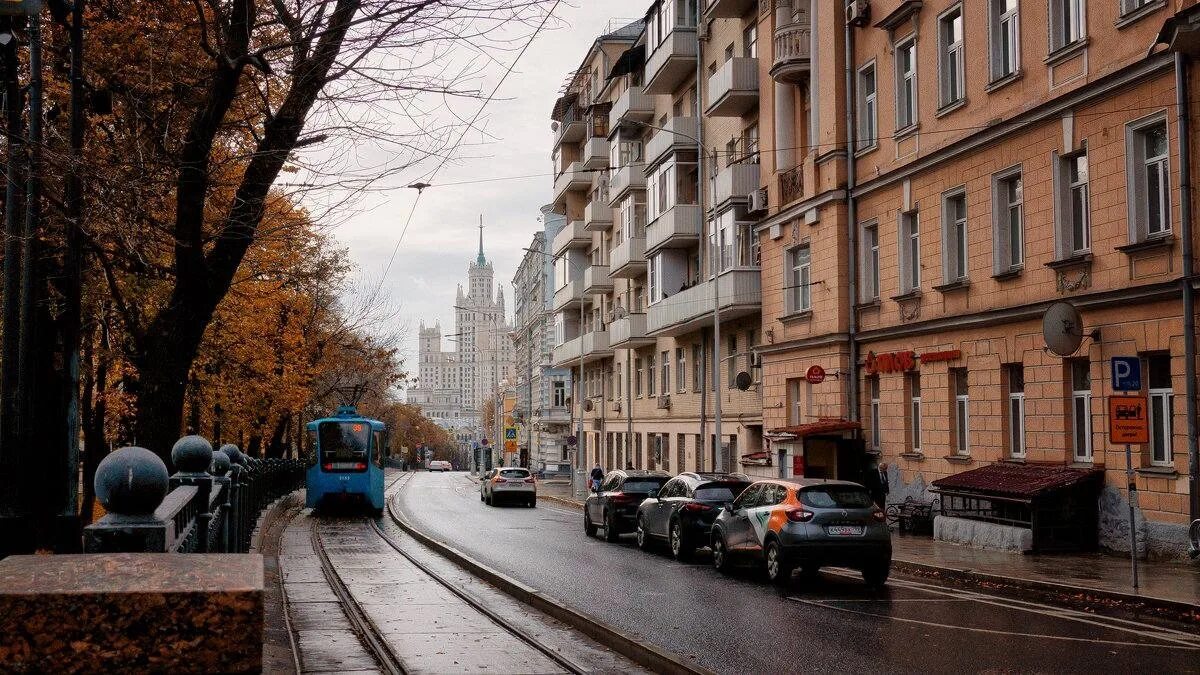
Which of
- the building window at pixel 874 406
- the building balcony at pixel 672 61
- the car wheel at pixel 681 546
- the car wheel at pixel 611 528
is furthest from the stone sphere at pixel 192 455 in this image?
the building balcony at pixel 672 61

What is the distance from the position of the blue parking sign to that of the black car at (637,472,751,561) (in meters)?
7.82

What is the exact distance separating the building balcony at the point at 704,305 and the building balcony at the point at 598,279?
1266cm

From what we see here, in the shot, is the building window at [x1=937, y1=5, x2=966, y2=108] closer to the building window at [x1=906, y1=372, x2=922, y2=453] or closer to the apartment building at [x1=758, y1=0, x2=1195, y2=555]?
the apartment building at [x1=758, y1=0, x2=1195, y2=555]

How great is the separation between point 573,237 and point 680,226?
2309 cm

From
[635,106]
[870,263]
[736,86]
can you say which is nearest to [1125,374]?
[870,263]

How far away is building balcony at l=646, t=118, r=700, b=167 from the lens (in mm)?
42156

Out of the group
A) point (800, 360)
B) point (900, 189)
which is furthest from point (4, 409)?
point (800, 360)

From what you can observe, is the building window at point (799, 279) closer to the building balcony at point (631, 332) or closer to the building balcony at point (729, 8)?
the building balcony at point (729, 8)

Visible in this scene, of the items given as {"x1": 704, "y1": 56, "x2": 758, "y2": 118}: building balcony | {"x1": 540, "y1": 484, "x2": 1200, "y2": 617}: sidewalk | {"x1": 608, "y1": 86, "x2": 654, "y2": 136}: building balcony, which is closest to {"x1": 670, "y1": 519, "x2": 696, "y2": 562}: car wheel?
{"x1": 540, "y1": 484, "x2": 1200, "y2": 617}: sidewalk

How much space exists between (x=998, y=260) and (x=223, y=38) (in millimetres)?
17262

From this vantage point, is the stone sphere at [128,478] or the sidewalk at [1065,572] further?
the sidewalk at [1065,572]

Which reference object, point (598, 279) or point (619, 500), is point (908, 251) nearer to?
point (619, 500)

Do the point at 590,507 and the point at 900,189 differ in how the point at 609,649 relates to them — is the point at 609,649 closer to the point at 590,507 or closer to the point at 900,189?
the point at 590,507

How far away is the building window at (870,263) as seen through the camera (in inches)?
1158
